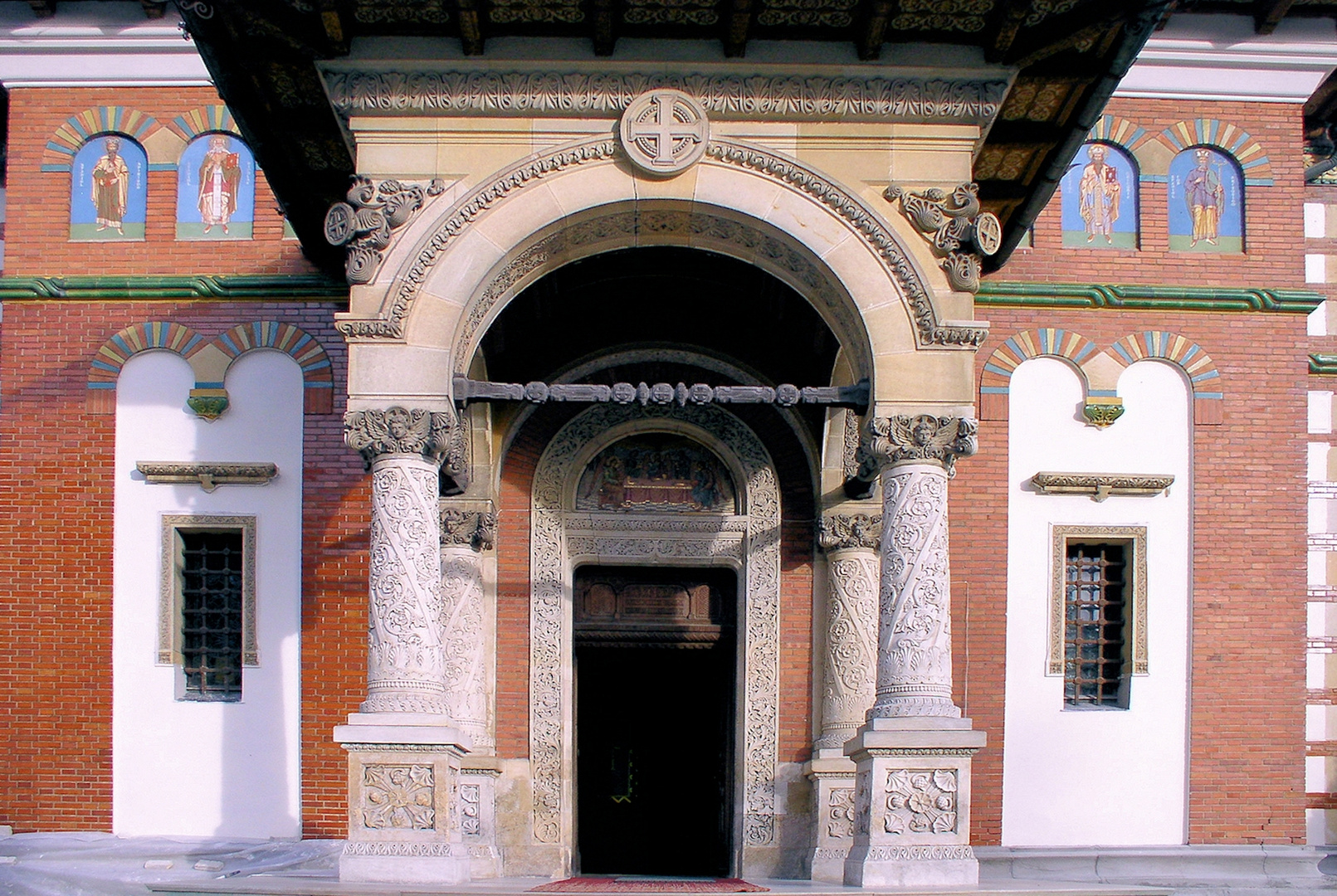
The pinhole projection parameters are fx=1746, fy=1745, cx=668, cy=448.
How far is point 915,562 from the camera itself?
1200cm

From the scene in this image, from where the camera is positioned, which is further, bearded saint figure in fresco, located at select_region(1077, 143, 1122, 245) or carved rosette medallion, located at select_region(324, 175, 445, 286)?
bearded saint figure in fresco, located at select_region(1077, 143, 1122, 245)

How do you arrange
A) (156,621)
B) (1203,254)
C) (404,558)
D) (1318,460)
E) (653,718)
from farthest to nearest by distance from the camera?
(653,718)
(1318,460)
(1203,254)
(156,621)
(404,558)

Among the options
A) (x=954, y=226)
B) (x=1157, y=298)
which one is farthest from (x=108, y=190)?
(x=1157, y=298)

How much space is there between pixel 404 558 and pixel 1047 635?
21.1 feet

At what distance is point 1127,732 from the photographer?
50.8 ft

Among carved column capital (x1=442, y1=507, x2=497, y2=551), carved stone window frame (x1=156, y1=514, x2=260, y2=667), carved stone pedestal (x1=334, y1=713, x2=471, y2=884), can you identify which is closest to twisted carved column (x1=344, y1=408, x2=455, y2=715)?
carved stone pedestal (x1=334, y1=713, x2=471, y2=884)

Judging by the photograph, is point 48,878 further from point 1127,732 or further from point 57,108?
point 1127,732

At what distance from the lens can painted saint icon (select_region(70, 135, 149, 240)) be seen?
1628 centimetres

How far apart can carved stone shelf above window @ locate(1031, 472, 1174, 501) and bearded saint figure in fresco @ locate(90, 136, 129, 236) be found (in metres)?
8.83

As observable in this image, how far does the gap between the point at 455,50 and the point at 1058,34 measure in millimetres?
4255

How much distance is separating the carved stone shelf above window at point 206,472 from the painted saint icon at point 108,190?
228 centimetres

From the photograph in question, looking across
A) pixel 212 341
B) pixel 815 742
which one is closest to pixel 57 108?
pixel 212 341

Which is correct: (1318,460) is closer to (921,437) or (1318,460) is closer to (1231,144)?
(1231,144)

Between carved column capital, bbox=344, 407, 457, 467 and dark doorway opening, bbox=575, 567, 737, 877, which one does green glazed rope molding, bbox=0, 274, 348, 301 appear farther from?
carved column capital, bbox=344, 407, 457, 467
